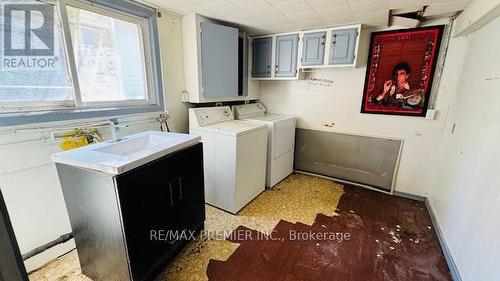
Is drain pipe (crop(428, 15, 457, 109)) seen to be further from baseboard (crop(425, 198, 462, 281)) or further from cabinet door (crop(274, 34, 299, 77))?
cabinet door (crop(274, 34, 299, 77))

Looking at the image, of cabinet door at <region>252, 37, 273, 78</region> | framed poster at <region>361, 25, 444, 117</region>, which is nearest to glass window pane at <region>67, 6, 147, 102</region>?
cabinet door at <region>252, 37, 273, 78</region>

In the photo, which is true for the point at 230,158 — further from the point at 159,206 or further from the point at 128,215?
the point at 128,215

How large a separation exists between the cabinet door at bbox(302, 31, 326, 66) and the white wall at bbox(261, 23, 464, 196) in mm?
343

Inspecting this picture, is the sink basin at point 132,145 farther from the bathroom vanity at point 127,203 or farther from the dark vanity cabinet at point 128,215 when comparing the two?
the dark vanity cabinet at point 128,215

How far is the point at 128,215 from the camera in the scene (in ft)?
4.07

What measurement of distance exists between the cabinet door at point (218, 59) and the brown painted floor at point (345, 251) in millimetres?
1678

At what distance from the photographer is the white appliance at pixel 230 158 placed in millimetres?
2275

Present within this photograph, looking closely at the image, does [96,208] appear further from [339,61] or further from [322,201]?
[339,61]

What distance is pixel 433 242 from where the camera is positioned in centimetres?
203

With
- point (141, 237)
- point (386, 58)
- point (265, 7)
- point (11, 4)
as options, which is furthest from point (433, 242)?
point (11, 4)

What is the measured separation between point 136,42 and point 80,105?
0.86 m

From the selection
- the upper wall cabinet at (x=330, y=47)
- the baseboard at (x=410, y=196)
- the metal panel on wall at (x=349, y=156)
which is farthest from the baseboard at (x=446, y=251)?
the upper wall cabinet at (x=330, y=47)

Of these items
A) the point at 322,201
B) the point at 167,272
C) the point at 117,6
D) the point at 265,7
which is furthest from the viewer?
the point at 322,201

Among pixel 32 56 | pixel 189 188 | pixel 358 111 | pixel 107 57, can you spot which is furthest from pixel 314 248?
pixel 32 56
